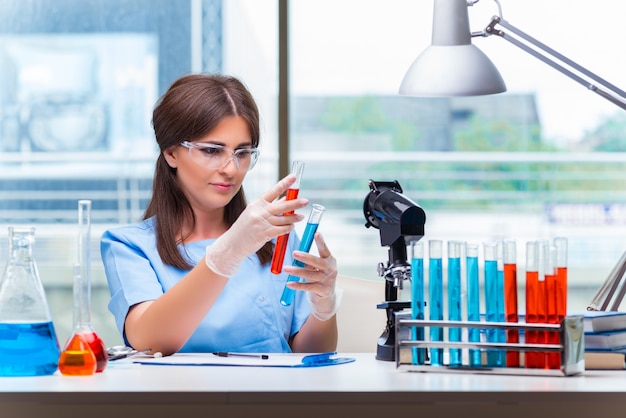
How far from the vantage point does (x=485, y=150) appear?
396 centimetres

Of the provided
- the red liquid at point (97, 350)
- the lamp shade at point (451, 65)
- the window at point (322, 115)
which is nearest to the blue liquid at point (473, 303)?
the lamp shade at point (451, 65)

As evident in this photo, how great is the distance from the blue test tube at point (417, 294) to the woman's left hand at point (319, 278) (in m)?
0.23

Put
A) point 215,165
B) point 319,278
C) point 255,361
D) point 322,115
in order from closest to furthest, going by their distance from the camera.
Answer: point 255,361 → point 319,278 → point 215,165 → point 322,115

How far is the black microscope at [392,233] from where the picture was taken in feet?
5.50

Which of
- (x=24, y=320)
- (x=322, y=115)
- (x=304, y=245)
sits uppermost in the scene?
(x=322, y=115)

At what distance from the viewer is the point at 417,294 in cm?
156

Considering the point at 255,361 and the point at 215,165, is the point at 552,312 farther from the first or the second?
the point at 215,165

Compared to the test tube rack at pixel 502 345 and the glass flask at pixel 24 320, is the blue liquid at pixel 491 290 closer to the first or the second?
the test tube rack at pixel 502 345

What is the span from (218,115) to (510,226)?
2.21 m

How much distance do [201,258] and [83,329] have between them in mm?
620

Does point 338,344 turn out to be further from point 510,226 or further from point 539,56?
point 510,226

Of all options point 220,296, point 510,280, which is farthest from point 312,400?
point 220,296

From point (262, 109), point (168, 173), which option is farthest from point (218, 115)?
point (262, 109)

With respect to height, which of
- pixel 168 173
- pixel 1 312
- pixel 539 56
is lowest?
pixel 1 312
